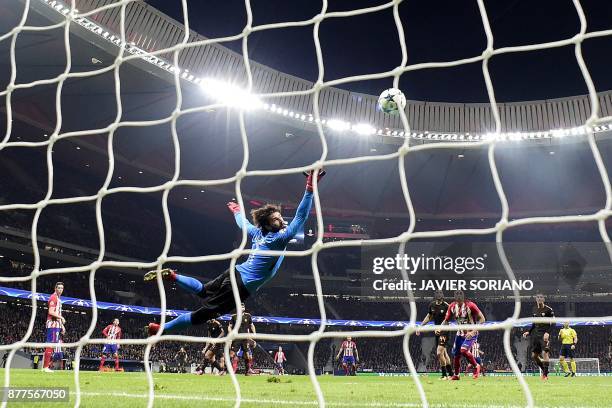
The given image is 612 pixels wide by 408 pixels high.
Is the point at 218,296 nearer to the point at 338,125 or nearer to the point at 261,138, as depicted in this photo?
the point at 338,125

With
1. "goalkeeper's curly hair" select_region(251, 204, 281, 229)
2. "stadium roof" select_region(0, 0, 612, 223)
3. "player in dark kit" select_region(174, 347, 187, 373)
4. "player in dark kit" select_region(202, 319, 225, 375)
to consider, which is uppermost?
"stadium roof" select_region(0, 0, 612, 223)

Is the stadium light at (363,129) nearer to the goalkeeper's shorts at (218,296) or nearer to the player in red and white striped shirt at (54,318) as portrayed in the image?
the player in red and white striped shirt at (54,318)

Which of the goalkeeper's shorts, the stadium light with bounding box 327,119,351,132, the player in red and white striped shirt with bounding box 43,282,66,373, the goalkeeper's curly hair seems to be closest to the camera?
the goalkeeper's curly hair

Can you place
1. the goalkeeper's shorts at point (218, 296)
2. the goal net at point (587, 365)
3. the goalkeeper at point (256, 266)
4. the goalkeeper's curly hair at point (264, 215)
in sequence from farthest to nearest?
the goal net at point (587, 365), the goalkeeper's shorts at point (218, 296), the goalkeeper's curly hair at point (264, 215), the goalkeeper at point (256, 266)

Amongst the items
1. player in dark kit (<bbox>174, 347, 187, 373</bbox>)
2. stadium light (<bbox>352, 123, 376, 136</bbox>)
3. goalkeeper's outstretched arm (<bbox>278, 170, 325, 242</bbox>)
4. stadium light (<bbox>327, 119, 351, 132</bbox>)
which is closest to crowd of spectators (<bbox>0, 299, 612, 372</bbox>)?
player in dark kit (<bbox>174, 347, 187, 373</bbox>)

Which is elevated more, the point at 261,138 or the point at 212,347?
the point at 261,138

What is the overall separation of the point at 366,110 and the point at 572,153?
9.05 metres

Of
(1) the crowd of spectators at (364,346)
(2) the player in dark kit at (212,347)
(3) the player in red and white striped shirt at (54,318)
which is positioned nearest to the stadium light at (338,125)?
(2) the player in dark kit at (212,347)

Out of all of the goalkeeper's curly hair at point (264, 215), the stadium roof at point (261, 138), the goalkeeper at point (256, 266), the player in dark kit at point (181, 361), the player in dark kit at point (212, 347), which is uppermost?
the stadium roof at point (261, 138)

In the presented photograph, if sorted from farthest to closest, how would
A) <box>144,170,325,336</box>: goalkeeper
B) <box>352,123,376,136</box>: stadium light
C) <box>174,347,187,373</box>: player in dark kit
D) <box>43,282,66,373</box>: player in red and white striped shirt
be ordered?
1. <box>174,347,187,373</box>: player in dark kit
2. <box>352,123,376,136</box>: stadium light
3. <box>43,282,66,373</box>: player in red and white striped shirt
4. <box>144,170,325,336</box>: goalkeeper

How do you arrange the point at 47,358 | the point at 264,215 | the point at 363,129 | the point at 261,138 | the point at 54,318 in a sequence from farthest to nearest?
the point at 261,138, the point at 363,129, the point at 47,358, the point at 54,318, the point at 264,215

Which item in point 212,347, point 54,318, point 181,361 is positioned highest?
point 54,318

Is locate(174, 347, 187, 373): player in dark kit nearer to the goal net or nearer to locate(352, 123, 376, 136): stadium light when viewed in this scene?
locate(352, 123, 376, 136): stadium light

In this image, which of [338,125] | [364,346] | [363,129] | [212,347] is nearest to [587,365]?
[364,346]
